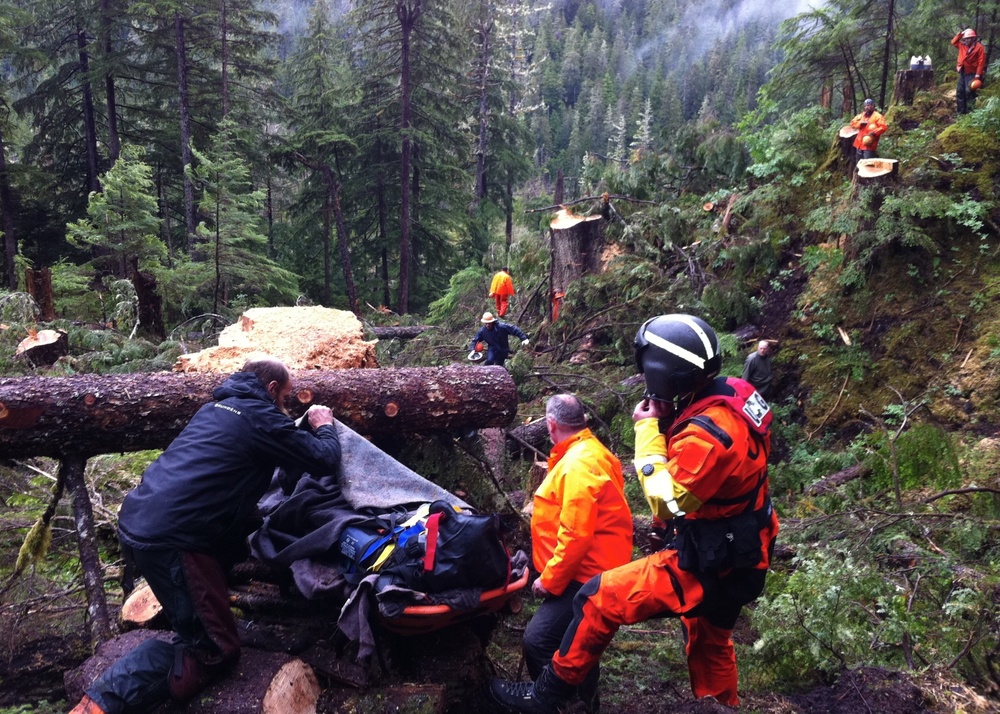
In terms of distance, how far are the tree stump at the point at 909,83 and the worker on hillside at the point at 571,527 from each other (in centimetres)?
1100

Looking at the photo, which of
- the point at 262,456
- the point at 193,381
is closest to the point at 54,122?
the point at 193,381

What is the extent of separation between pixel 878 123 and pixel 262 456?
9217 mm

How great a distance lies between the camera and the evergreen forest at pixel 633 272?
13.9 ft

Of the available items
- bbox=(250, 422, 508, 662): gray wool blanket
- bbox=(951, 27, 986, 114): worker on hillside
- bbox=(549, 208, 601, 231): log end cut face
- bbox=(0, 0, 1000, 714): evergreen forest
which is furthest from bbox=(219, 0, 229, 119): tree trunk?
bbox=(250, 422, 508, 662): gray wool blanket

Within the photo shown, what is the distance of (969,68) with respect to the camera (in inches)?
378

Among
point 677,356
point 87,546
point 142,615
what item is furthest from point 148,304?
point 677,356

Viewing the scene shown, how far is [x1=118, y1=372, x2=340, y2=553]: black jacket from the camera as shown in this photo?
320cm

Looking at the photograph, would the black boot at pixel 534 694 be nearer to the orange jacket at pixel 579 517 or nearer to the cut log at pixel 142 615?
the orange jacket at pixel 579 517

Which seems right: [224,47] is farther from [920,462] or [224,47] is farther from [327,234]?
[920,462]

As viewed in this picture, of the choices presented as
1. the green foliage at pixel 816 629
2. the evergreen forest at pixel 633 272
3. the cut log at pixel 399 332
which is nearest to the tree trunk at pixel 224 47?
the evergreen forest at pixel 633 272

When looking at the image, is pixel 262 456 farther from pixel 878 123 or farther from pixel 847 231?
pixel 878 123

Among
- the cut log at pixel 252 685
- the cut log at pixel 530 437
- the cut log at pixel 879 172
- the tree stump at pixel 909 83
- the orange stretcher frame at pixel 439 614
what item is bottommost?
the cut log at pixel 530 437

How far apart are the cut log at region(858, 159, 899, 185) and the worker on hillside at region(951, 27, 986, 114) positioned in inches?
111

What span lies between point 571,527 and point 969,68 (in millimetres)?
10670
